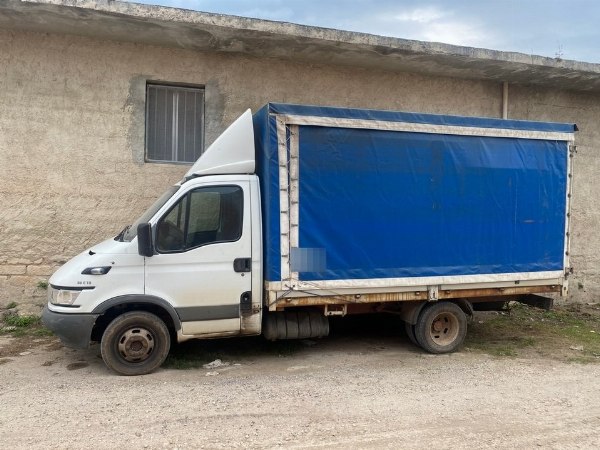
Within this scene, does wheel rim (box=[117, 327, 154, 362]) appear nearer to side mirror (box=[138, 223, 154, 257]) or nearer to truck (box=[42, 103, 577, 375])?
truck (box=[42, 103, 577, 375])

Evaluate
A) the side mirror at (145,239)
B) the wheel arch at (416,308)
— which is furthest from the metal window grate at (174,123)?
the wheel arch at (416,308)

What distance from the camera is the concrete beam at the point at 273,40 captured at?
6.93 meters

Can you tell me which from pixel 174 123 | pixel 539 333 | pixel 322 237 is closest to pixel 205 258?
pixel 322 237

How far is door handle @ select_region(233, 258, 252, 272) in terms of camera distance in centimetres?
555

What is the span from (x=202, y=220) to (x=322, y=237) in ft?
4.63

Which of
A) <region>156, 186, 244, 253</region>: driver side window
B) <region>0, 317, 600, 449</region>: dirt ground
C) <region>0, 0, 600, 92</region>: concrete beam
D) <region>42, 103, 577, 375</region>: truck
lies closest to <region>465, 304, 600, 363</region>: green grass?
<region>0, 317, 600, 449</region>: dirt ground

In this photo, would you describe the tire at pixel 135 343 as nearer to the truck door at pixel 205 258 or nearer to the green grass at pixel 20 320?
the truck door at pixel 205 258

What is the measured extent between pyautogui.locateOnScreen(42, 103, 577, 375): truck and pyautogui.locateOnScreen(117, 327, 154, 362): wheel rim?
0.01m

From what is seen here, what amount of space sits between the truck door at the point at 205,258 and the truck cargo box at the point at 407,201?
325 mm

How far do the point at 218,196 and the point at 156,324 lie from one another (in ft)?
5.29

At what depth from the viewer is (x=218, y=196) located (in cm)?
560

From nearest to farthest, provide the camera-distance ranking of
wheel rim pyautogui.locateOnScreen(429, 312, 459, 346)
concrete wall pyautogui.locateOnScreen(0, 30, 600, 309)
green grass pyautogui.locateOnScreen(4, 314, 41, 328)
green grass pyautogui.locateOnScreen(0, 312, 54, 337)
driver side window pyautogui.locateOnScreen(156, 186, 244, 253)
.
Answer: driver side window pyautogui.locateOnScreen(156, 186, 244, 253)
wheel rim pyautogui.locateOnScreen(429, 312, 459, 346)
green grass pyautogui.locateOnScreen(0, 312, 54, 337)
green grass pyautogui.locateOnScreen(4, 314, 41, 328)
concrete wall pyautogui.locateOnScreen(0, 30, 600, 309)

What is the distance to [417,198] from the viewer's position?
236 inches

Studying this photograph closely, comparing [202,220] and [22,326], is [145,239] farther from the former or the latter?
[22,326]
